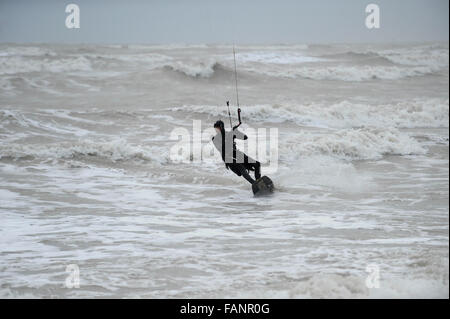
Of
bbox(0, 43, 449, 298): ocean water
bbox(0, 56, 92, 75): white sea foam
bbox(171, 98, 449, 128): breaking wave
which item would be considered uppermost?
bbox(0, 56, 92, 75): white sea foam

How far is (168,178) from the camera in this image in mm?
12727

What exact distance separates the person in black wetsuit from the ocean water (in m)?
0.65

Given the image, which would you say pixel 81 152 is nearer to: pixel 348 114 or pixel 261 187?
pixel 261 187

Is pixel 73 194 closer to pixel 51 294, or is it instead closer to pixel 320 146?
pixel 51 294

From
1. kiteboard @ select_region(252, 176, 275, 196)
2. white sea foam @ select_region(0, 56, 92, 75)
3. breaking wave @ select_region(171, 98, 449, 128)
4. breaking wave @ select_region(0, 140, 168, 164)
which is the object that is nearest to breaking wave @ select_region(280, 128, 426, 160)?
breaking wave @ select_region(0, 140, 168, 164)

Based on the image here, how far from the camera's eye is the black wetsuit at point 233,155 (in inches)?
406

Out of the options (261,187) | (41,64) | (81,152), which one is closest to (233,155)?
(261,187)

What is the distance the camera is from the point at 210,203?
10.6 metres

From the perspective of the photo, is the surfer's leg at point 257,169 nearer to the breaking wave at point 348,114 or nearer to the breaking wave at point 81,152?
the breaking wave at point 81,152

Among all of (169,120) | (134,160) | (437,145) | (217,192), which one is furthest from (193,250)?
(169,120)

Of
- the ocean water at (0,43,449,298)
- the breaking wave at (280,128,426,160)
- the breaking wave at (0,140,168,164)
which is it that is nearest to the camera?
the ocean water at (0,43,449,298)

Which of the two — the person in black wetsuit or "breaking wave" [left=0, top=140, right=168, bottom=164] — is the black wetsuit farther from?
"breaking wave" [left=0, top=140, right=168, bottom=164]

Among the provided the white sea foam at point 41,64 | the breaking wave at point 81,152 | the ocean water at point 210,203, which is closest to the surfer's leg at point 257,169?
the ocean water at point 210,203

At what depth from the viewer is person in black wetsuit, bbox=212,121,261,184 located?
405 inches
